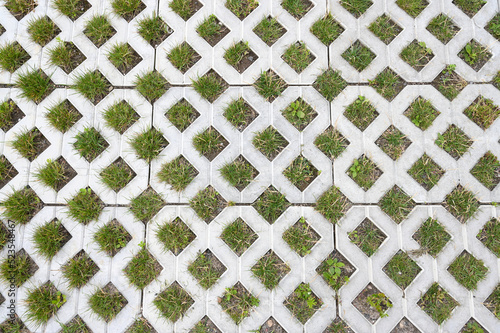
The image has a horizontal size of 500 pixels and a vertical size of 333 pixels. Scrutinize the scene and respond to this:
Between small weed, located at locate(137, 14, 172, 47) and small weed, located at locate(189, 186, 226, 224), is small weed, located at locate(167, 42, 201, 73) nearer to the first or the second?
small weed, located at locate(137, 14, 172, 47)

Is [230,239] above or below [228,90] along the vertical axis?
below

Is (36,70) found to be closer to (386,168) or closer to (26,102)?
(26,102)

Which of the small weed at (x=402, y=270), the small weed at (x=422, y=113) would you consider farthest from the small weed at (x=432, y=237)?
the small weed at (x=422, y=113)

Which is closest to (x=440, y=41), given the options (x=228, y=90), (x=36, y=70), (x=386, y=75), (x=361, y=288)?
(x=386, y=75)

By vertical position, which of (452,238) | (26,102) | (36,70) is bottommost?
(452,238)

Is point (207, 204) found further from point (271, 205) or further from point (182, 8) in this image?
point (182, 8)
